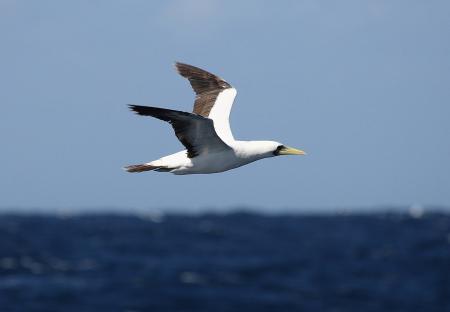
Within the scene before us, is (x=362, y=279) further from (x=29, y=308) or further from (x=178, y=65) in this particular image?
(x=178, y=65)

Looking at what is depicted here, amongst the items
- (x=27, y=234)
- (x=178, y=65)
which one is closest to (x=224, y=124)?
(x=178, y=65)

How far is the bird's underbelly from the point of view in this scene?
58.6 ft

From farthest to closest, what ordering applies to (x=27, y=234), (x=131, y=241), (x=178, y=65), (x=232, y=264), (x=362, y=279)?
(x=27, y=234) → (x=131, y=241) → (x=232, y=264) → (x=362, y=279) → (x=178, y=65)

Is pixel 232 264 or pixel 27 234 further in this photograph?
pixel 27 234

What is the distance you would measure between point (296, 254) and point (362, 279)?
36.8 ft

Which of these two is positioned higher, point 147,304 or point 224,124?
point 224,124

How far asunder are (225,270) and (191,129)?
41881 millimetres

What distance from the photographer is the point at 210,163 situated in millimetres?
17859

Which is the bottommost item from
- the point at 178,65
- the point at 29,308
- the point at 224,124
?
the point at 29,308

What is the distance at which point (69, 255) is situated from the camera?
66.8 m

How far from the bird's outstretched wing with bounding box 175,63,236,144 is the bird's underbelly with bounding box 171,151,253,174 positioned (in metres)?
1.69

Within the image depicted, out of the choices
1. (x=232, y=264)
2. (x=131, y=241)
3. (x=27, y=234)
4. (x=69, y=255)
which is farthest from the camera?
(x=27, y=234)

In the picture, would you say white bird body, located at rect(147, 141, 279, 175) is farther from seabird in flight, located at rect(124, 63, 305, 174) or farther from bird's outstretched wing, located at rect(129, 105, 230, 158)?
bird's outstretched wing, located at rect(129, 105, 230, 158)

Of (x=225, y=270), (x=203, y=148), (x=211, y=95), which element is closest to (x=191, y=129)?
(x=203, y=148)
